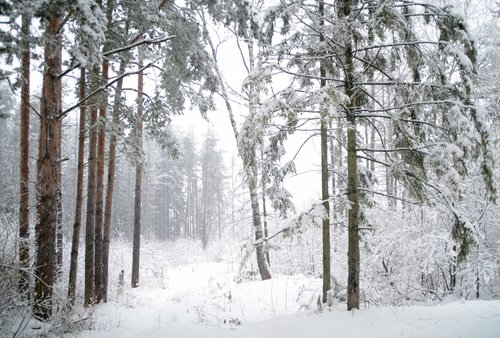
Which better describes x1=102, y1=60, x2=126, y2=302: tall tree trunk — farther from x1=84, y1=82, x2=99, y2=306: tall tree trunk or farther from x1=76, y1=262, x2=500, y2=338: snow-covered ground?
x1=76, y1=262, x2=500, y2=338: snow-covered ground

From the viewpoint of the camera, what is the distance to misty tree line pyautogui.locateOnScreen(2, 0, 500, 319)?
4.83 m

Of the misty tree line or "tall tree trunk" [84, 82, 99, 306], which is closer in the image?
the misty tree line

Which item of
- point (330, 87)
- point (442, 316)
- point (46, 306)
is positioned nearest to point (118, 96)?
point (46, 306)

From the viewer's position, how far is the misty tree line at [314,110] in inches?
190

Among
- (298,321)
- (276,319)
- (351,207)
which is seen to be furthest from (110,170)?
(351,207)

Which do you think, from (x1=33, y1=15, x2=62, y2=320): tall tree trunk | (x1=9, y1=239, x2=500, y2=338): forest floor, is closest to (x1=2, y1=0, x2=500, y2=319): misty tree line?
(x1=33, y1=15, x2=62, y2=320): tall tree trunk

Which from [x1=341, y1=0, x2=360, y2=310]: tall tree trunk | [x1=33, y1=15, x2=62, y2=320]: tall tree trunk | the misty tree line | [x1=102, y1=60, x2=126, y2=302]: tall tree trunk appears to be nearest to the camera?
the misty tree line

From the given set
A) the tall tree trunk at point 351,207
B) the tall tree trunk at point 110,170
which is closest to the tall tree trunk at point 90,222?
the tall tree trunk at point 110,170

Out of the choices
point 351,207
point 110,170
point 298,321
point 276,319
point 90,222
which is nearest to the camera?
point 298,321

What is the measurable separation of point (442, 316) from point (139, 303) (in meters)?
8.30

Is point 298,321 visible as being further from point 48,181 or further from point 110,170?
point 110,170

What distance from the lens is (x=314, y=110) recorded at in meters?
6.04

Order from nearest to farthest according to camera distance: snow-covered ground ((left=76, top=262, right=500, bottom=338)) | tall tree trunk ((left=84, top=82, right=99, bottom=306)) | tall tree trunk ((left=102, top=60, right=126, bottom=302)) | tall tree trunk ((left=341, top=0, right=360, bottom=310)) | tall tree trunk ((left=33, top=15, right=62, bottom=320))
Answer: snow-covered ground ((left=76, top=262, right=500, bottom=338))
tall tree trunk ((left=33, top=15, right=62, bottom=320))
tall tree trunk ((left=341, top=0, right=360, bottom=310))
tall tree trunk ((left=102, top=60, right=126, bottom=302))
tall tree trunk ((left=84, top=82, right=99, bottom=306))

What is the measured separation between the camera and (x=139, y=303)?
9609 millimetres
